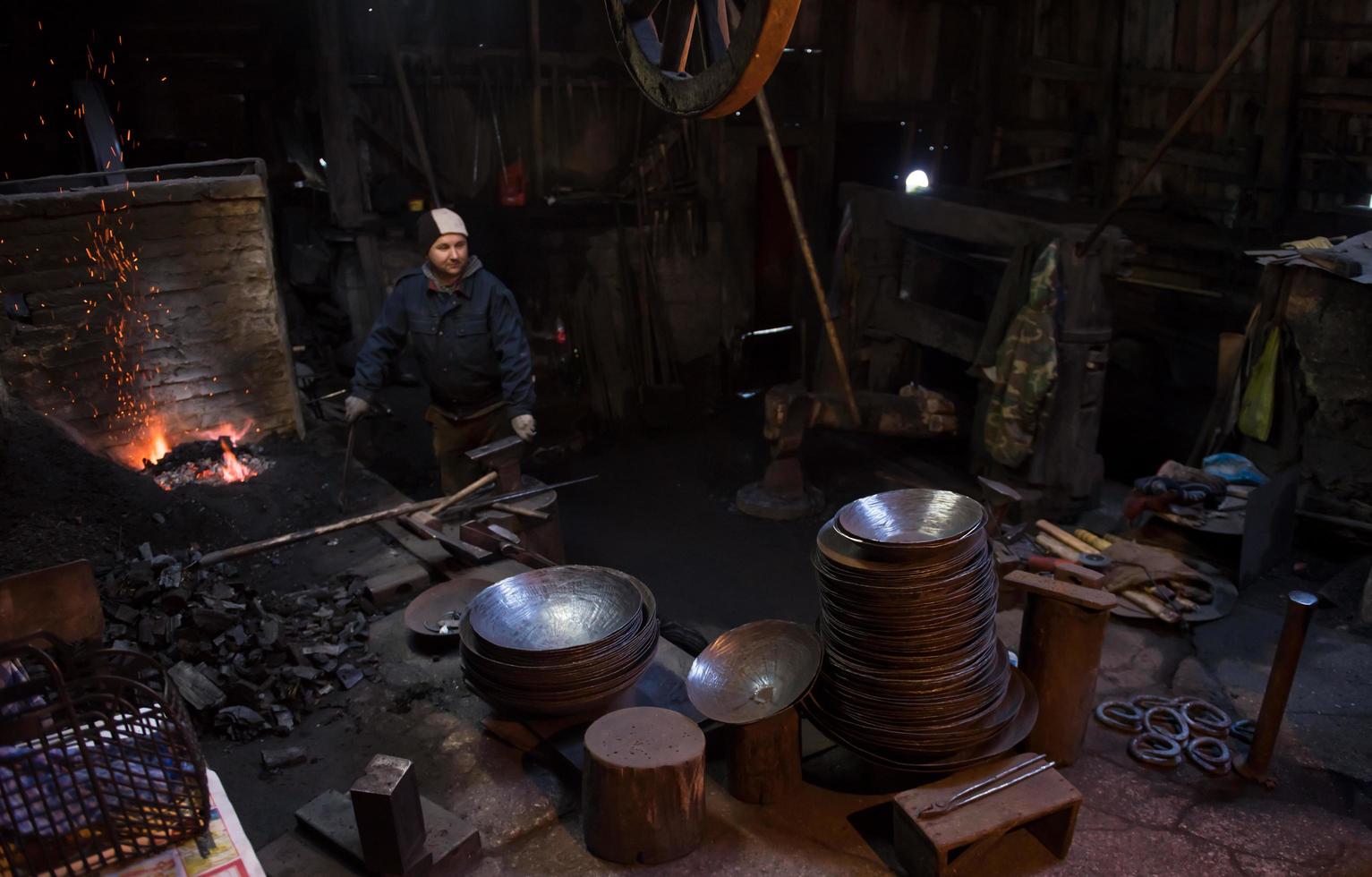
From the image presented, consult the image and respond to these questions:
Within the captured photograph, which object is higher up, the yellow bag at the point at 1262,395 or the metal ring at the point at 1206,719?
the yellow bag at the point at 1262,395

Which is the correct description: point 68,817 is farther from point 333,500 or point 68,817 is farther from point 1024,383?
point 1024,383

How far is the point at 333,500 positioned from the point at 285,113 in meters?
5.95

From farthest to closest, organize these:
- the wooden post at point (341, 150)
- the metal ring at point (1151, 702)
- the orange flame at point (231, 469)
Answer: the wooden post at point (341, 150) → the orange flame at point (231, 469) → the metal ring at point (1151, 702)

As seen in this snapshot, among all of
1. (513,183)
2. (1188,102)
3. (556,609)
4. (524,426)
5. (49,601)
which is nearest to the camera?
(49,601)

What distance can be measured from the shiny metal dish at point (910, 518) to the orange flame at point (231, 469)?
15.4 feet

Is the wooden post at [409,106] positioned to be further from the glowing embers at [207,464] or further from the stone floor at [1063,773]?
the stone floor at [1063,773]

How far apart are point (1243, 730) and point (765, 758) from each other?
7.92 feet

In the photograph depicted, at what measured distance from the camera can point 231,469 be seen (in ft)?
23.6

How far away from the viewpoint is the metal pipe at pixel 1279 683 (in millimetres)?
4266

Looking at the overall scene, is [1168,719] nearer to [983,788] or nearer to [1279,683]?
[1279,683]

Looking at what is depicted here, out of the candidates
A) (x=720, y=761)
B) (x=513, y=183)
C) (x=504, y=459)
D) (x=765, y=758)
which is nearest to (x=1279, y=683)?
(x=765, y=758)

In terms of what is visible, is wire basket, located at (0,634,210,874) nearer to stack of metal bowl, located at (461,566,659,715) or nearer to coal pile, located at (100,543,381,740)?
stack of metal bowl, located at (461,566,659,715)

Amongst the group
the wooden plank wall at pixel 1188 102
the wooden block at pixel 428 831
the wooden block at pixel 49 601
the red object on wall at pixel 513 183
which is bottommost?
the wooden block at pixel 428 831

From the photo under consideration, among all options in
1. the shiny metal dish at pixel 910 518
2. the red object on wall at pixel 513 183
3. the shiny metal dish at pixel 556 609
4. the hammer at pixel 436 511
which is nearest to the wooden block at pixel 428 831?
the shiny metal dish at pixel 556 609
